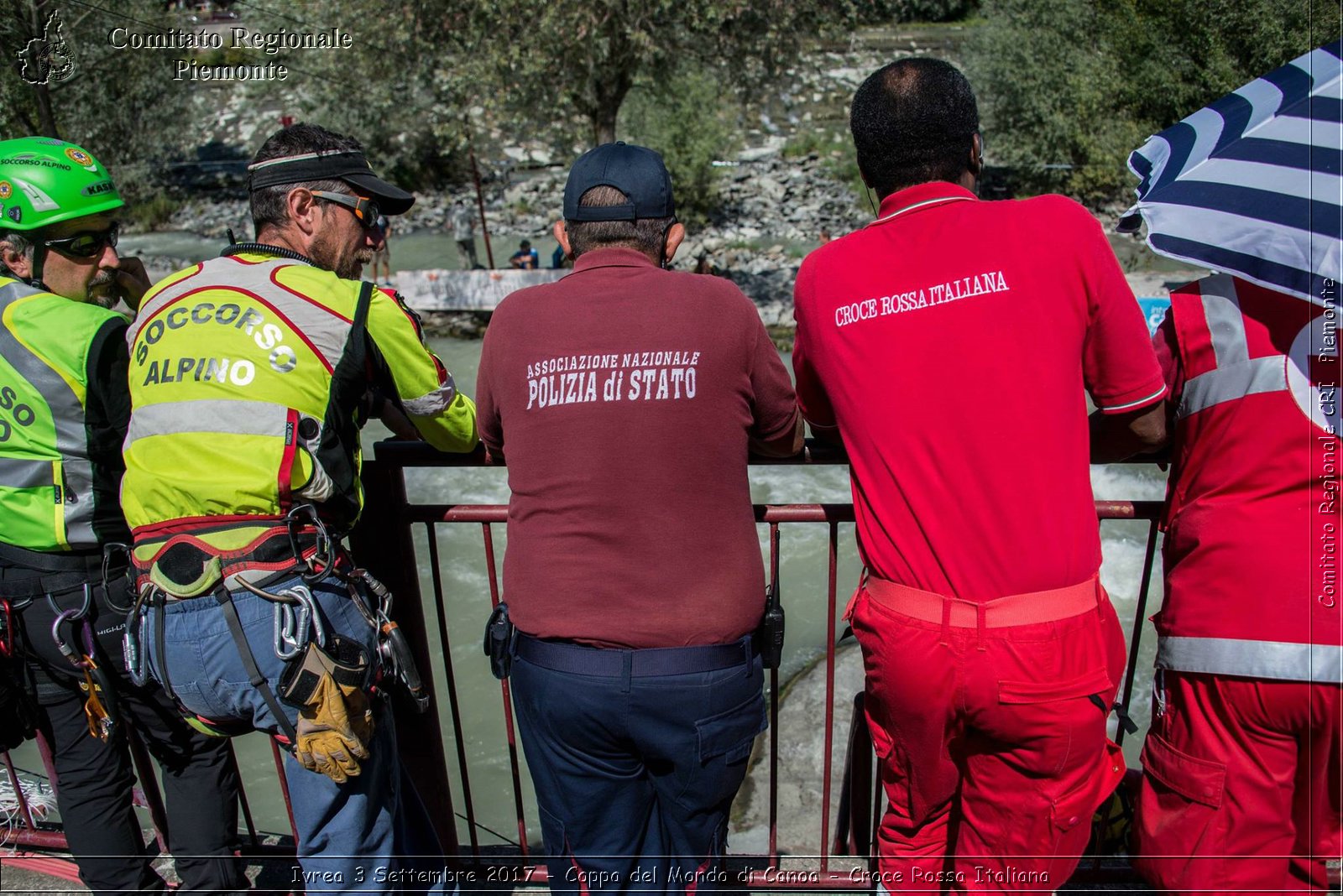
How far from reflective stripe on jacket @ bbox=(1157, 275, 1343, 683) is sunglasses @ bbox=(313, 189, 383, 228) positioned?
6.10 ft

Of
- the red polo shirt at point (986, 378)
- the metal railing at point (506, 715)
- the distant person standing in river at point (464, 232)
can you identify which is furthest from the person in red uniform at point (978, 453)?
the distant person standing in river at point (464, 232)

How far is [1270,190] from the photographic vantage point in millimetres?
1882

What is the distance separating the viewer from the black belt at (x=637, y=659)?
2.00 meters

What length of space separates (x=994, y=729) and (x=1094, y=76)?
21212 millimetres

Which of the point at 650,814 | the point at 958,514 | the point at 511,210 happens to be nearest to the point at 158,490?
the point at 650,814

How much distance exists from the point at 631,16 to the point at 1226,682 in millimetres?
11622

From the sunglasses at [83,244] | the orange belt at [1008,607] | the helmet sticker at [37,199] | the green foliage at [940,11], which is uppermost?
the green foliage at [940,11]

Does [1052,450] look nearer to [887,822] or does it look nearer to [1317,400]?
[1317,400]

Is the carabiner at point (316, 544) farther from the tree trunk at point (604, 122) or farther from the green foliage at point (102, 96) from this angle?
the green foliage at point (102, 96)

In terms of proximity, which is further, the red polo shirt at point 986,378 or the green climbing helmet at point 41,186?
the green climbing helmet at point 41,186

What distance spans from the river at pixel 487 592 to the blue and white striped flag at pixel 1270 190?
2.71 metres

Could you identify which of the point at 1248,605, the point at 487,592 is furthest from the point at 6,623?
the point at 487,592

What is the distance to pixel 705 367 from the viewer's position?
2.00m

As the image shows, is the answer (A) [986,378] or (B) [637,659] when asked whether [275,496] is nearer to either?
(B) [637,659]
